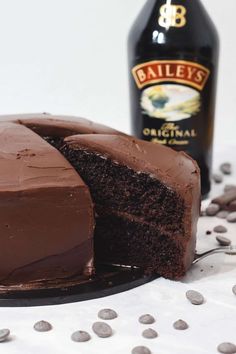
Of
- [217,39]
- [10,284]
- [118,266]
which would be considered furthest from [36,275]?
[217,39]

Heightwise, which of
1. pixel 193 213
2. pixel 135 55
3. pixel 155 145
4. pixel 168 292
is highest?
pixel 135 55

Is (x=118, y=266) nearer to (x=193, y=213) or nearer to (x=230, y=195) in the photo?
(x=193, y=213)

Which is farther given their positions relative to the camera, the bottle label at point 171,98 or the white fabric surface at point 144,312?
the bottle label at point 171,98

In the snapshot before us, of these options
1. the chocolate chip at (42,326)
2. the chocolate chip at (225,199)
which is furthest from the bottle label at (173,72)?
the chocolate chip at (42,326)

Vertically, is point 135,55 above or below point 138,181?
above

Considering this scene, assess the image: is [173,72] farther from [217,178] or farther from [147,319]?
[147,319]

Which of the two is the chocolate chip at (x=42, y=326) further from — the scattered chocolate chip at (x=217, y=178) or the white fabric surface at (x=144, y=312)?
the scattered chocolate chip at (x=217, y=178)

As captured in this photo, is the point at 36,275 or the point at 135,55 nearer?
the point at 36,275
